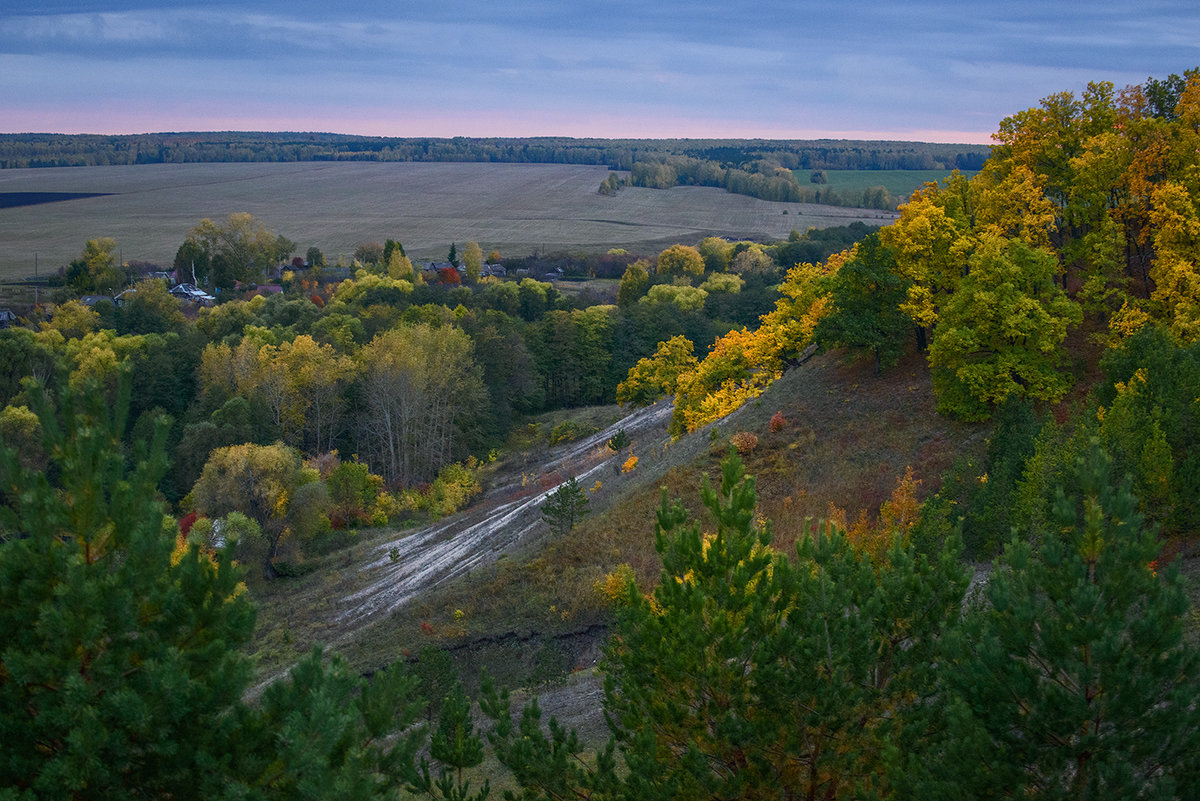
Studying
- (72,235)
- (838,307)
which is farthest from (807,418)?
(72,235)

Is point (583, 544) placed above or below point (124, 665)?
below

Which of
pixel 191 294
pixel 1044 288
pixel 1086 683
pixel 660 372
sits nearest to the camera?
pixel 1086 683

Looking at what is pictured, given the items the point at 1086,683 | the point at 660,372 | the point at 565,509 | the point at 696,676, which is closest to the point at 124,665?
the point at 696,676

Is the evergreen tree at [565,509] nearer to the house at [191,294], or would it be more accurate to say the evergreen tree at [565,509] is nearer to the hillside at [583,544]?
the hillside at [583,544]

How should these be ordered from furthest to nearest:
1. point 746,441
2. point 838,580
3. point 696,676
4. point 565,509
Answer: point 746,441 < point 565,509 < point 838,580 < point 696,676

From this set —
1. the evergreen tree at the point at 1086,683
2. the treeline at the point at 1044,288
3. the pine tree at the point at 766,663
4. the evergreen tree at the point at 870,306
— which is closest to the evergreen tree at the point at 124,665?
the pine tree at the point at 766,663

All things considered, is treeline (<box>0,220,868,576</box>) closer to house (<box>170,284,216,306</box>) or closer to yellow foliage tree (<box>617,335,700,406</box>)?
house (<box>170,284,216,306</box>)

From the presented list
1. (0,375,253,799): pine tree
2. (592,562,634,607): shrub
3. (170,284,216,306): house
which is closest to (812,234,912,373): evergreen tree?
(592,562,634,607): shrub

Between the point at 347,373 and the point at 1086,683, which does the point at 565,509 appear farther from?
the point at 347,373

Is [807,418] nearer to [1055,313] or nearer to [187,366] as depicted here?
[1055,313]
